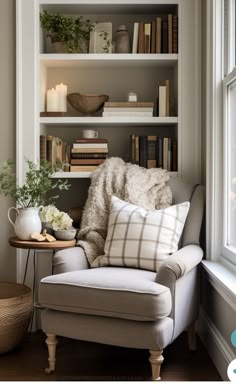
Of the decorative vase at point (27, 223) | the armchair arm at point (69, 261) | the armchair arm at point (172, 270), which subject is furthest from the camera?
→ the decorative vase at point (27, 223)

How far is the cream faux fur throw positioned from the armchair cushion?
530 millimetres

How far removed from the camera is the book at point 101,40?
3469mm

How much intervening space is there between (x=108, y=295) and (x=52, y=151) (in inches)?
51.3

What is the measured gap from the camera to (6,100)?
11.1 feet

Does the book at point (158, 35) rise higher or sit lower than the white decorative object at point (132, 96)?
higher

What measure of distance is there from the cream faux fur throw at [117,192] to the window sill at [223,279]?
0.49 metres

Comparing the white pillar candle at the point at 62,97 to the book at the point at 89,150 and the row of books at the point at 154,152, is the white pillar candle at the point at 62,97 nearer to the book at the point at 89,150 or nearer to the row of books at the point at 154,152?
the book at the point at 89,150

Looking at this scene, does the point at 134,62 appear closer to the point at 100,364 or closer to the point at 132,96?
the point at 132,96

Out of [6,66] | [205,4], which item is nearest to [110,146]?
[6,66]

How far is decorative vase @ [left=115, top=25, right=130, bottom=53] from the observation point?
3451 millimetres

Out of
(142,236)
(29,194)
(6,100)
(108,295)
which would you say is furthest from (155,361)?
(6,100)

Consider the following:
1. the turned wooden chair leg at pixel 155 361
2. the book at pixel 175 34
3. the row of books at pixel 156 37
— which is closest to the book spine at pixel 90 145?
the row of books at pixel 156 37

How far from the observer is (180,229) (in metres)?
2.98

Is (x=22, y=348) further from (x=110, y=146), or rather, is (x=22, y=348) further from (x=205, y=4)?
(x=205, y=4)
